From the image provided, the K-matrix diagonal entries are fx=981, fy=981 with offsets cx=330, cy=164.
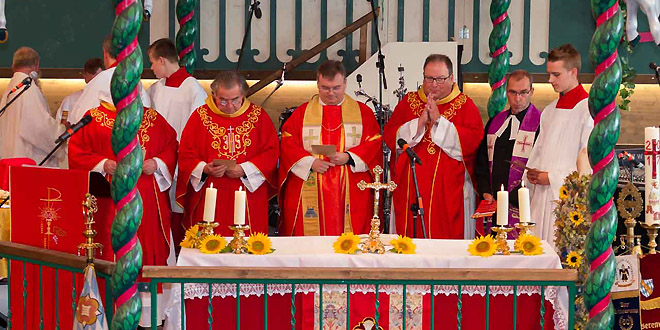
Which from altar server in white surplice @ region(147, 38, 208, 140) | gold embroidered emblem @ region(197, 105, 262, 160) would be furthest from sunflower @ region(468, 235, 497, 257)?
altar server in white surplice @ region(147, 38, 208, 140)

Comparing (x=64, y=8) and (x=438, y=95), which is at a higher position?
(x=64, y=8)

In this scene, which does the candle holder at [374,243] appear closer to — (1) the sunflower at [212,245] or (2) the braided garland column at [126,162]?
(1) the sunflower at [212,245]

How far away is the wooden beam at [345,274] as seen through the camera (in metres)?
4.74

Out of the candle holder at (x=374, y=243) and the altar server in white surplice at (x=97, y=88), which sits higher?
the altar server in white surplice at (x=97, y=88)

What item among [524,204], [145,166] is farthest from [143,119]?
[524,204]

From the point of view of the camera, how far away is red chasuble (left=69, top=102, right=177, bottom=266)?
23.0 ft

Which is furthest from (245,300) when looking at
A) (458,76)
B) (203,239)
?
(458,76)

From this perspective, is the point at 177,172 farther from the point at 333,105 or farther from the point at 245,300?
the point at 245,300

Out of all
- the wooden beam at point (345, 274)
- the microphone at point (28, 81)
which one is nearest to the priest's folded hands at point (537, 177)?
the wooden beam at point (345, 274)

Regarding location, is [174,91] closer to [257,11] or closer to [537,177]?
[257,11]

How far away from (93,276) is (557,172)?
3.23m

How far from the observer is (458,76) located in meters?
10.8

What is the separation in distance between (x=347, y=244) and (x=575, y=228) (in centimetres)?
122

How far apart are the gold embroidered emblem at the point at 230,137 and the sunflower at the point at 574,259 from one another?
280 cm
